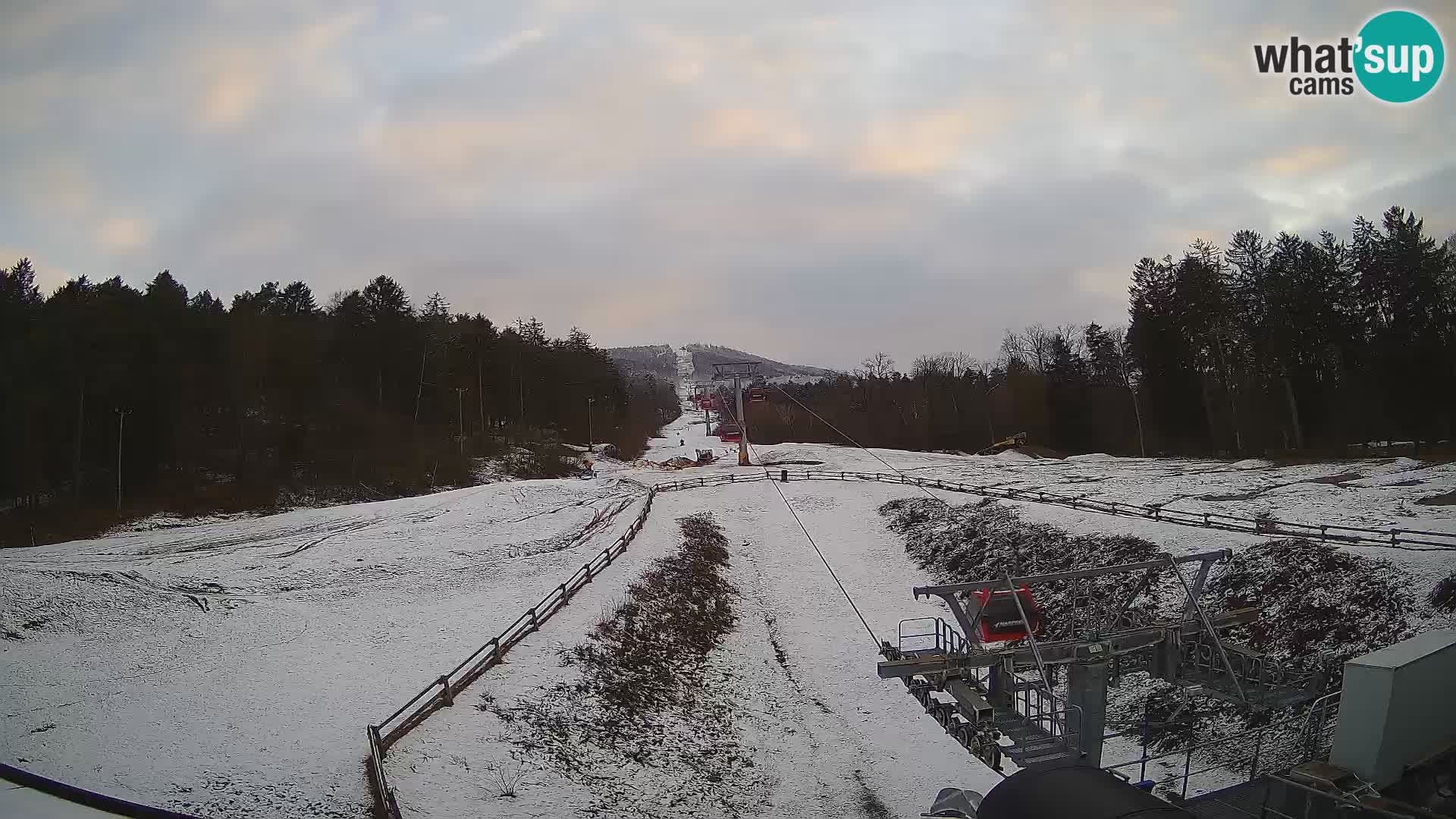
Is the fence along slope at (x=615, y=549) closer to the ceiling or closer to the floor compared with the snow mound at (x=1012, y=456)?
closer to the floor

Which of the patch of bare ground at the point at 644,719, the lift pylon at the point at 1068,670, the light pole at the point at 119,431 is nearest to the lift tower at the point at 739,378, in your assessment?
the patch of bare ground at the point at 644,719

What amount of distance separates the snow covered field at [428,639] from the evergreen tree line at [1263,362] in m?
15.4

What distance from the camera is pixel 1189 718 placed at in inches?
669

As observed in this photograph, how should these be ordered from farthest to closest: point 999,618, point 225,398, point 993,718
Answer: point 225,398 < point 999,618 < point 993,718

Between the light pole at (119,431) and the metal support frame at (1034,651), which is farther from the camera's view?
the light pole at (119,431)

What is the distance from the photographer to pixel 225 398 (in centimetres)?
4850

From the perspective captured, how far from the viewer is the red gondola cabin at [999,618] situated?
13.9 m

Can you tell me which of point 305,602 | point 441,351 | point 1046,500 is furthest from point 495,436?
point 1046,500

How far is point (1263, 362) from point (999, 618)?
53.6 meters

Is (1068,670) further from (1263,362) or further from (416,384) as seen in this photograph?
(416,384)

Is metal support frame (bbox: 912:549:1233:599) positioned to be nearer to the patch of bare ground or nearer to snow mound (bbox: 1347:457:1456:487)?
the patch of bare ground

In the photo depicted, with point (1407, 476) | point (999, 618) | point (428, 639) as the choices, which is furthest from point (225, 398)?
point (1407, 476)

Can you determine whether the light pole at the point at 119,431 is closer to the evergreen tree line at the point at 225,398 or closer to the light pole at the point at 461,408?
the evergreen tree line at the point at 225,398

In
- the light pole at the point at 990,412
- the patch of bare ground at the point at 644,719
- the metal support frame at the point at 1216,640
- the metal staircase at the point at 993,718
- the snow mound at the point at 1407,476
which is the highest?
the light pole at the point at 990,412
